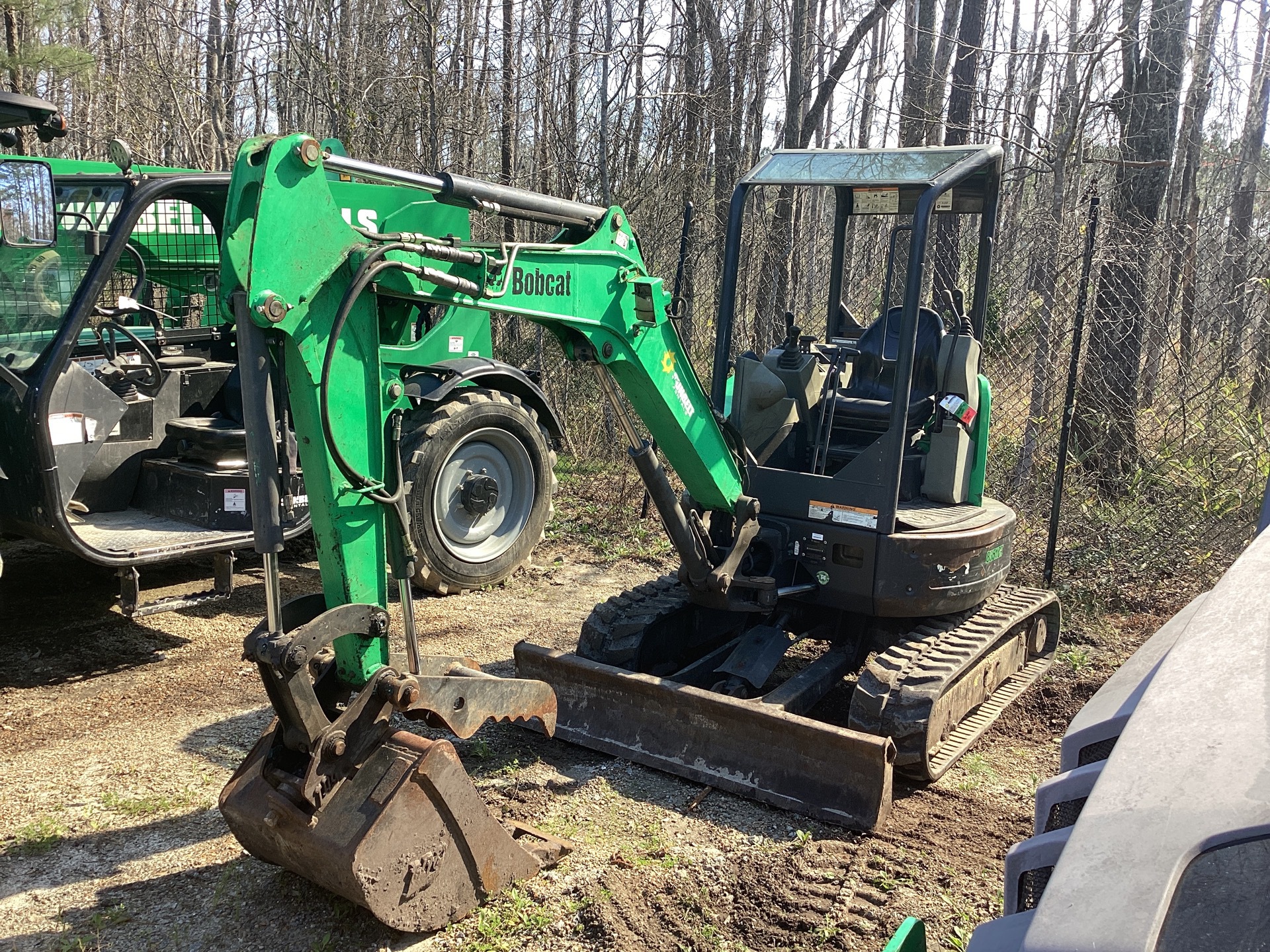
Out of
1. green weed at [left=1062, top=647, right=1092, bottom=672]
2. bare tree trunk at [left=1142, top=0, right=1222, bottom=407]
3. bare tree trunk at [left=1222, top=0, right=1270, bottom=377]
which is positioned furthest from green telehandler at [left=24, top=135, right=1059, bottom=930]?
bare tree trunk at [left=1142, top=0, right=1222, bottom=407]

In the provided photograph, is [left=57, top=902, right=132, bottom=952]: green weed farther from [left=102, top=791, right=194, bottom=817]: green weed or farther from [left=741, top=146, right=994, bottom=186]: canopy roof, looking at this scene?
[left=741, top=146, right=994, bottom=186]: canopy roof

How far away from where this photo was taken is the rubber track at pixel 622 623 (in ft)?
15.8

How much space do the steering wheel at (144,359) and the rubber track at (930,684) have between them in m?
4.16

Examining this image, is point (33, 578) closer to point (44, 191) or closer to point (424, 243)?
point (44, 191)

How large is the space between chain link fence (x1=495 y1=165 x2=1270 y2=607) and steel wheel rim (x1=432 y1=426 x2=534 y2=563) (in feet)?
6.42

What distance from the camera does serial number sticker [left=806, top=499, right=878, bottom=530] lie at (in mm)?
4539

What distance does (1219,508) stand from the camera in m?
6.99

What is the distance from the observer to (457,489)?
21.7 feet

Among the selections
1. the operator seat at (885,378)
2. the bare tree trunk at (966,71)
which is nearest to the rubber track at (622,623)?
the operator seat at (885,378)

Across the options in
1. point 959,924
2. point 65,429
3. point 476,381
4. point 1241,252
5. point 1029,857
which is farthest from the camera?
point 1241,252

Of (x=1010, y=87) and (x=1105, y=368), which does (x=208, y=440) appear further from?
(x=1010, y=87)

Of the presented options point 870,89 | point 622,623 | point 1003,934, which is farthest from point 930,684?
point 870,89

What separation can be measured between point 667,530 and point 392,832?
6.14 ft

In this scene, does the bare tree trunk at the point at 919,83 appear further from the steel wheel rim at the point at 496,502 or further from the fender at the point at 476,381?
the steel wheel rim at the point at 496,502
